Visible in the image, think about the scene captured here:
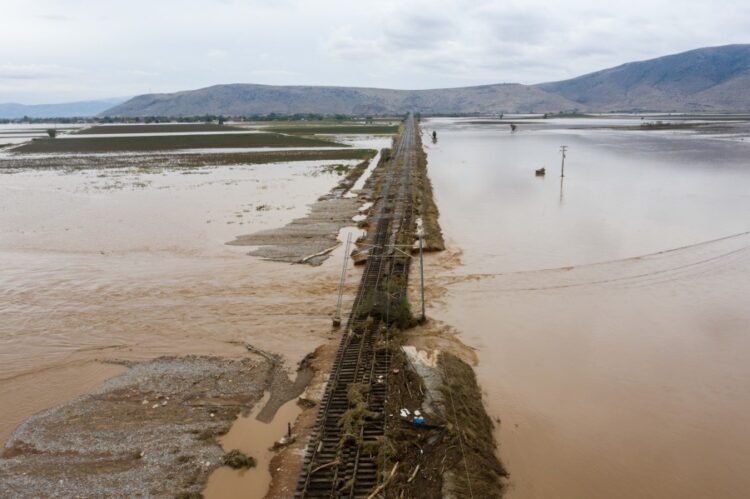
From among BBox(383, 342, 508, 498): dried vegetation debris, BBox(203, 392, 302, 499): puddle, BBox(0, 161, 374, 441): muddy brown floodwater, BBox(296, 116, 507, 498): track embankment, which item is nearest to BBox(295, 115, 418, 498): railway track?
BBox(296, 116, 507, 498): track embankment

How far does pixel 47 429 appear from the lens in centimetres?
881

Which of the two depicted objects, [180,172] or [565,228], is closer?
[565,228]

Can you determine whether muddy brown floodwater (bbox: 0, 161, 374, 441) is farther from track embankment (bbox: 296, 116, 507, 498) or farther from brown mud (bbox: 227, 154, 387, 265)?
track embankment (bbox: 296, 116, 507, 498)

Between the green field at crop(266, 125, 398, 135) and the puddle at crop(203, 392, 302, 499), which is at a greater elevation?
the green field at crop(266, 125, 398, 135)

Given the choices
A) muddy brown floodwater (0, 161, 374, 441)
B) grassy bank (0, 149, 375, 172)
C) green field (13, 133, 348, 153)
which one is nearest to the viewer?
muddy brown floodwater (0, 161, 374, 441)

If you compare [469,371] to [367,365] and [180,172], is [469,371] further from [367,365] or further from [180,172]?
[180,172]

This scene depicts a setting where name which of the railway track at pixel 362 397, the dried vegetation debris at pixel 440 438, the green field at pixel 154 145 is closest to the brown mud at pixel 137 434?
the railway track at pixel 362 397

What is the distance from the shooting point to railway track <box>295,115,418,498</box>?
738 cm

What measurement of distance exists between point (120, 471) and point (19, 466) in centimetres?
168

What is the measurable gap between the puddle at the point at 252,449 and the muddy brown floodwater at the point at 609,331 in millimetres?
3801

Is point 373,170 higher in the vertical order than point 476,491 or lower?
higher

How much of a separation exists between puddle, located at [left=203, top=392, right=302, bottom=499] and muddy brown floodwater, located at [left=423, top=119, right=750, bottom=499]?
380cm

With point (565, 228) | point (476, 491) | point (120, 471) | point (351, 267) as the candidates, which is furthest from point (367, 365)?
point (565, 228)

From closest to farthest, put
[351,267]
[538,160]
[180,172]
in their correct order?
[351,267] < [180,172] < [538,160]
